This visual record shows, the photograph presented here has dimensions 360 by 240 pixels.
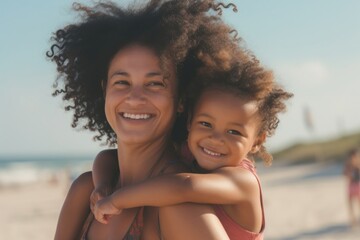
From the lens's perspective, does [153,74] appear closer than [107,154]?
Yes

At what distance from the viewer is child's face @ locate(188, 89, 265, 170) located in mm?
2359

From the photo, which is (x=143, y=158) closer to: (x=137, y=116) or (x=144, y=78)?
(x=137, y=116)

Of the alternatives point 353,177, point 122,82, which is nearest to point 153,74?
point 122,82

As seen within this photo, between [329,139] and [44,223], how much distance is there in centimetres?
3142

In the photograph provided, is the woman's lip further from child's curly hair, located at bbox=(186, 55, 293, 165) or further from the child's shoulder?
the child's shoulder

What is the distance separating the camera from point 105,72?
2631 mm

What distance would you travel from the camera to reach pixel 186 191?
6.72 feet

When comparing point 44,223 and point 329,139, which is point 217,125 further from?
point 329,139

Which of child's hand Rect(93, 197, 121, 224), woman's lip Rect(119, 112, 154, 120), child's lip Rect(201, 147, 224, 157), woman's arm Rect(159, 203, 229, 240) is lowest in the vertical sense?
woman's arm Rect(159, 203, 229, 240)

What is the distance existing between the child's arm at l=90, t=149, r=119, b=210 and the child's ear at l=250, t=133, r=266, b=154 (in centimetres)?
59

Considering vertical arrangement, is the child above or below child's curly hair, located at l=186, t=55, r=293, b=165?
below

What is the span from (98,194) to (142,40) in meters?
0.61

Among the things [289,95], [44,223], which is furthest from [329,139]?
[289,95]

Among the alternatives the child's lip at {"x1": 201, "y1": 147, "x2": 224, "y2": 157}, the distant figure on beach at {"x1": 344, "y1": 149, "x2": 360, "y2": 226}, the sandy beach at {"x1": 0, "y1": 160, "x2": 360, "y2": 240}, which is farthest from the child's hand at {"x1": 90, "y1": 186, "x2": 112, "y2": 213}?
the distant figure on beach at {"x1": 344, "y1": 149, "x2": 360, "y2": 226}
